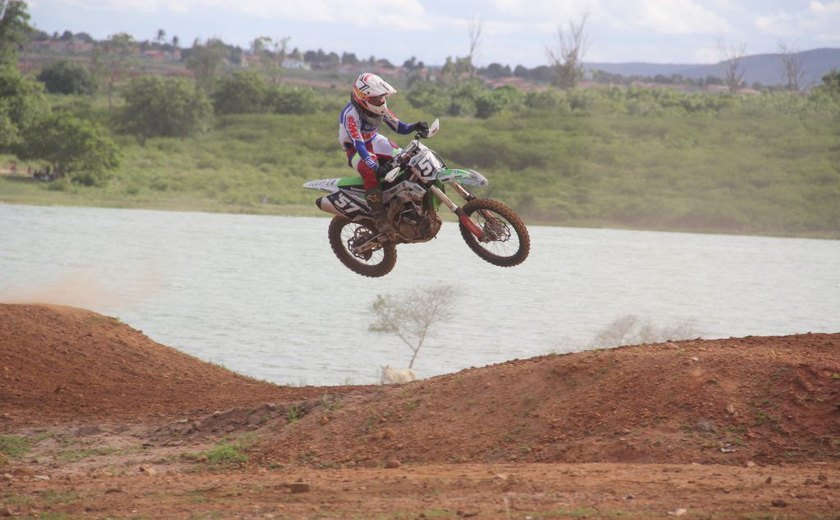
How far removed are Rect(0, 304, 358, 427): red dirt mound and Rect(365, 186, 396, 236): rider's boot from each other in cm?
320

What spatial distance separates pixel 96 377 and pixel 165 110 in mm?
68778

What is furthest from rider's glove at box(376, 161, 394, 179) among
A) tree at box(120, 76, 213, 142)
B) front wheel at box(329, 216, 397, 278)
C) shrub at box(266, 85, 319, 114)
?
shrub at box(266, 85, 319, 114)

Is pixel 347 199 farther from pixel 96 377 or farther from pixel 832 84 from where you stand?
pixel 832 84

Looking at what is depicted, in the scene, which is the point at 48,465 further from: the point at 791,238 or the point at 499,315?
the point at 791,238

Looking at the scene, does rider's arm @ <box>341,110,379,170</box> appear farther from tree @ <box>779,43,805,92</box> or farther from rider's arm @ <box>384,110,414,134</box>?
tree @ <box>779,43,805,92</box>

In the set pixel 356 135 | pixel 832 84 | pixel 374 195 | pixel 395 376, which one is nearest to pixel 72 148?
pixel 395 376

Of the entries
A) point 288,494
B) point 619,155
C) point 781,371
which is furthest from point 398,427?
point 619,155

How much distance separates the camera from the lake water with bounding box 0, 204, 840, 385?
3978 centimetres

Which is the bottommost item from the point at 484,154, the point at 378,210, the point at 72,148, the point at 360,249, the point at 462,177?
the point at 72,148

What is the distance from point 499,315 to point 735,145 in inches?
1784

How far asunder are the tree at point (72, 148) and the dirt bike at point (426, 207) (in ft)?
200

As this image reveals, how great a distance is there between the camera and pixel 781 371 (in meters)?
15.3

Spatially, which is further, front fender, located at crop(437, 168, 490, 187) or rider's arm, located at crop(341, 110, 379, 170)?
rider's arm, located at crop(341, 110, 379, 170)

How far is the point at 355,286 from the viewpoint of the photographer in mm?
58281
